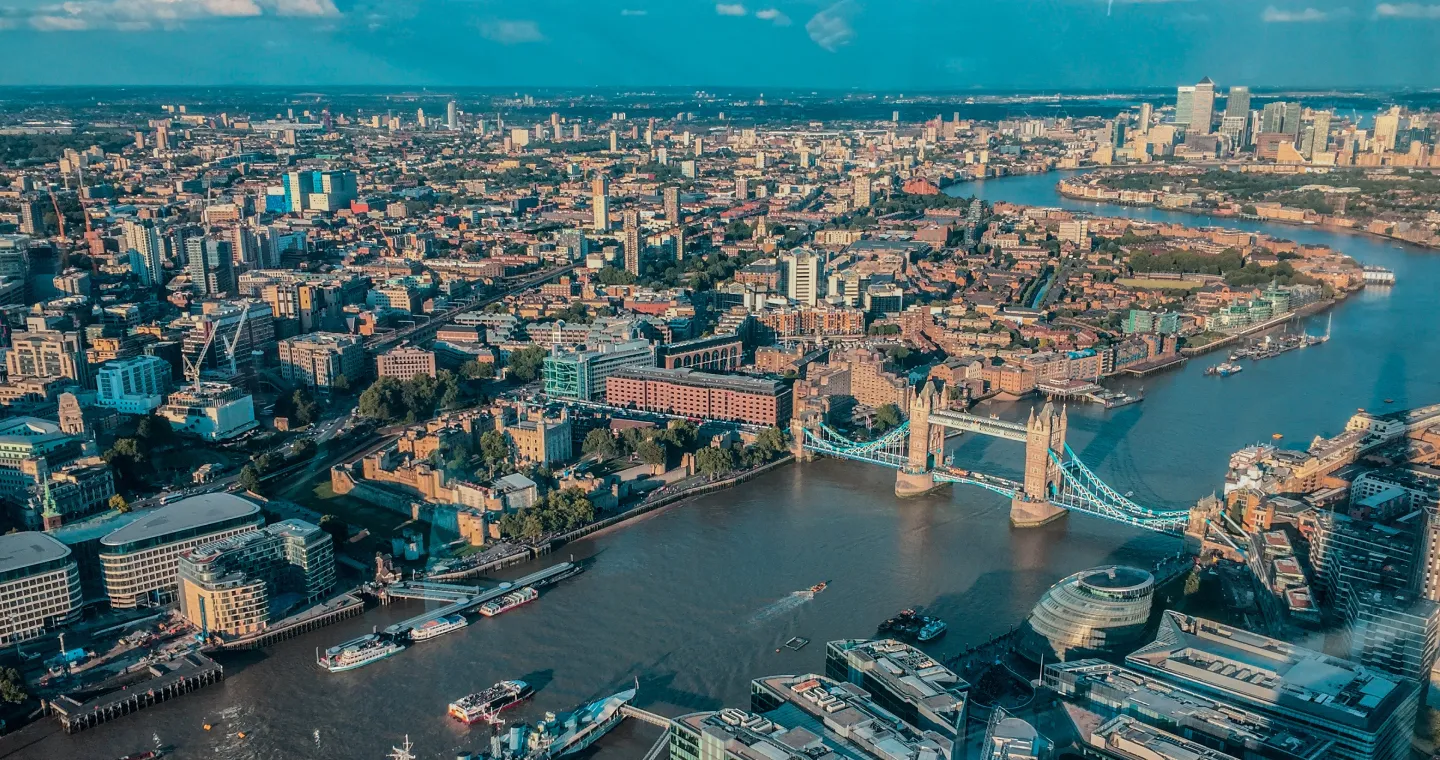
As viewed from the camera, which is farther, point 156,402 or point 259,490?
point 156,402

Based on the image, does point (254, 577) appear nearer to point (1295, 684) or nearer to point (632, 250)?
point (1295, 684)

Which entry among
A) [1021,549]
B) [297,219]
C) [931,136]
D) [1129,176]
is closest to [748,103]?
[931,136]

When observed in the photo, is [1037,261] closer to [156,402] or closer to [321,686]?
[156,402]

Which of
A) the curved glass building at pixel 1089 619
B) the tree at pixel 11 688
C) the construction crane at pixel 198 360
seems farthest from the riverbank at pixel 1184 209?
the tree at pixel 11 688

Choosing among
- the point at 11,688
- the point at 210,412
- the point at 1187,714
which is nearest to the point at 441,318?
the point at 210,412

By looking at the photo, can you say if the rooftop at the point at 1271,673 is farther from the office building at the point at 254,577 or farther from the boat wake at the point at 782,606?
the office building at the point at 254,577
